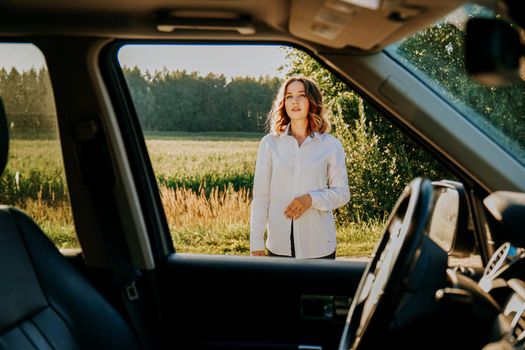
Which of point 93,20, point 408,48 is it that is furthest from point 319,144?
point 93,20

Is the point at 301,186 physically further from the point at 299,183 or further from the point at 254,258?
the point at 254,258

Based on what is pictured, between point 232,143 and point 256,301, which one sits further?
point 232,143

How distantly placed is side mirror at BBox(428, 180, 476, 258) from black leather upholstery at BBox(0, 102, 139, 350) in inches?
46.2

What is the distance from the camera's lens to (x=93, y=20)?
245cm

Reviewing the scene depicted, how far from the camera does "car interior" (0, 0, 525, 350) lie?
168 cm

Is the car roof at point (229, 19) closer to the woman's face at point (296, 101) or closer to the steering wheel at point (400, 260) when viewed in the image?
the steering wheel at point (400, 260)

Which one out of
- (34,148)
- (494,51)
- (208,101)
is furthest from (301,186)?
(208,101)

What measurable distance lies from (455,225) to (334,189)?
117cm

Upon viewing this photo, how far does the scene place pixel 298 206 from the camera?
3.21m

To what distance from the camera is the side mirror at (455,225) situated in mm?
2096

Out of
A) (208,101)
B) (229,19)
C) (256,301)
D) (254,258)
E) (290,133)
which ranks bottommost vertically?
(256,301)

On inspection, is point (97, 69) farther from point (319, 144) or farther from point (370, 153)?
point (370, 153)

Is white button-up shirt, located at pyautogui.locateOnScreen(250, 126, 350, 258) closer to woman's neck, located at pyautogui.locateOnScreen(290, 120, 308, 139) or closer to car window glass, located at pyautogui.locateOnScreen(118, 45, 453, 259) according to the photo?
woman's neck, located at pyautogui.locateOnScreen(290, 120, 308, 139)

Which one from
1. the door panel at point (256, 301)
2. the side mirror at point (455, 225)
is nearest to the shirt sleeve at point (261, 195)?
the door panel at point (256, 301)
